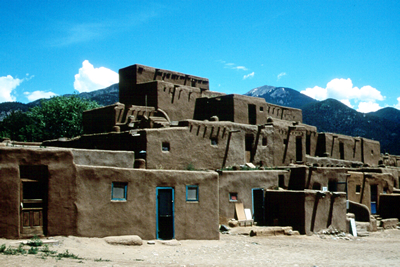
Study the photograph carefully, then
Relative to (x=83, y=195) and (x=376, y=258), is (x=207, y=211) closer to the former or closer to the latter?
(x=83, y=195)

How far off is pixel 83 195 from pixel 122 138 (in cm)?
799

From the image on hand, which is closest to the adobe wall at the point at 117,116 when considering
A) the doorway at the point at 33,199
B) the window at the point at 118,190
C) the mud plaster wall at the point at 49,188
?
the window at the point at 118,190

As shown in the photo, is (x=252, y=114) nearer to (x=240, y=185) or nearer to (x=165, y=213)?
(x=240, y=185)

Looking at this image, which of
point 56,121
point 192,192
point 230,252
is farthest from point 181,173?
point 56,121

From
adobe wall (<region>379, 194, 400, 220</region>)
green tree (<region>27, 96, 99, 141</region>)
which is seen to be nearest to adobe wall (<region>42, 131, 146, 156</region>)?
green tree (<region>27, 96, 99, 141</region>)

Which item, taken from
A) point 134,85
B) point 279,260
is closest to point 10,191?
point 279,260

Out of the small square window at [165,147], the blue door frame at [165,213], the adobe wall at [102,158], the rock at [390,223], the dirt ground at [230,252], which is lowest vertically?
the rock at [390,223]

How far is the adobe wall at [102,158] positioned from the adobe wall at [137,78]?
35.8ft

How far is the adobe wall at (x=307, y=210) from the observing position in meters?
19.9

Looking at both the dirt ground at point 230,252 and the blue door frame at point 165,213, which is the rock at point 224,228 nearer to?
the dirt ground at point 230,252

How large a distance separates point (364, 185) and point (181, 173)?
1615cm

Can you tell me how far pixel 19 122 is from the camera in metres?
43.9

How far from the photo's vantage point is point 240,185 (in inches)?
840

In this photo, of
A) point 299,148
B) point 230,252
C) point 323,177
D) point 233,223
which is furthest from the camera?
point 299,148
